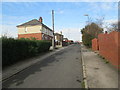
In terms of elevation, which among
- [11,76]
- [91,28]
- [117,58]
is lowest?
[11,76]

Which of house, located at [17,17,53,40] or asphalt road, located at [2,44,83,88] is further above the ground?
house, located at [17,17,53,40]

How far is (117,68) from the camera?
28.2 ft

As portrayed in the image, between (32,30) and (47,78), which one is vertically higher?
(32,30)

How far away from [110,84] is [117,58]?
10.4 ft

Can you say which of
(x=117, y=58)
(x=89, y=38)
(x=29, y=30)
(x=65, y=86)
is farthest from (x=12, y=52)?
(x=29, y=30)

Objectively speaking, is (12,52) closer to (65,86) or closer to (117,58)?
(65,86)

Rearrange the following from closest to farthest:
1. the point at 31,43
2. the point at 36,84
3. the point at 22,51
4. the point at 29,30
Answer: the point at 36,84
the point at 22,51
the point at 31,43
the point at 29,30

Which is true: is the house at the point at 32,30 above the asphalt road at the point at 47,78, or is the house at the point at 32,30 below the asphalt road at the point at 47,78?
above

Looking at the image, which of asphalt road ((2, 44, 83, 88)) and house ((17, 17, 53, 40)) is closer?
asphalt road ((2, 44, 83, 88))

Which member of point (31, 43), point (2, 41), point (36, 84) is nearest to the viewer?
point (36, 84)

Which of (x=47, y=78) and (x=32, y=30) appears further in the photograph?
(x=32, y=30)

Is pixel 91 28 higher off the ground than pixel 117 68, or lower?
higher

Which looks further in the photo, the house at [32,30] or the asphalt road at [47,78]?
the house at [32,30]

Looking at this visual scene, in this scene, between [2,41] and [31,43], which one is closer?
[2,41]
